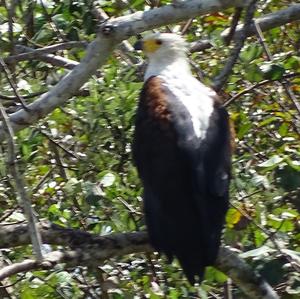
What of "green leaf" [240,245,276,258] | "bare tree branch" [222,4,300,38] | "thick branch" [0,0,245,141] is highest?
"thick branch" [0,0,245,141]

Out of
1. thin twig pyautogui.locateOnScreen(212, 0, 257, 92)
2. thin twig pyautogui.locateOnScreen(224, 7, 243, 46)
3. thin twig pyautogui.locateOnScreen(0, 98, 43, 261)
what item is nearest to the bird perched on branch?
thin twig pyautogui.locateOnScreen(212, 0, 257, 92)

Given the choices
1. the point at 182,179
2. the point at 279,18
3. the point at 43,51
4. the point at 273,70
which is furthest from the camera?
the point at 279,18

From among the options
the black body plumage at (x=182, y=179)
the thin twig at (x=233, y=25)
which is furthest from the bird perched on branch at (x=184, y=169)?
the thin twig at (x=233, y=25)

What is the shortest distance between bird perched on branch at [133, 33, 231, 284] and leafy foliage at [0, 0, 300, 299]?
0.08 meters

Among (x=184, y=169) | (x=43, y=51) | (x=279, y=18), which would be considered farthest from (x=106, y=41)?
(x=279, y=18)

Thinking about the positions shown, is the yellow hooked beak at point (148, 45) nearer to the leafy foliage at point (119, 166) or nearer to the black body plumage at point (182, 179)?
the leafy foliage at point (119, 166)

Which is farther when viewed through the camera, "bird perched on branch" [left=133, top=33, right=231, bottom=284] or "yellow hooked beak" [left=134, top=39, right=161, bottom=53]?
"yellow hooked beak" [left=134, top=39, right=161, bottom=53]

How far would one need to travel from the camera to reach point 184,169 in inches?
147

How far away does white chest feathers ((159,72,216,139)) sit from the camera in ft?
12.7

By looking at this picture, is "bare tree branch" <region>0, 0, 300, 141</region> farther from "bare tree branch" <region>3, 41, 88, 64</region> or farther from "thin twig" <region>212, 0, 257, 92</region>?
"bare tree branch" <region>3, 41, 88, 64</region>

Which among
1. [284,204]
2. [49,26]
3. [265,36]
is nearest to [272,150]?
[284,204]

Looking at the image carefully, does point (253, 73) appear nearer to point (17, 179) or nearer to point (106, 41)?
point (106, 41)

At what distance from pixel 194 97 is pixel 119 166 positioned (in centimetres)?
37

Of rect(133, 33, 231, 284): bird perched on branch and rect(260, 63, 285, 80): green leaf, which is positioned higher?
rect(260, 63, 285, 80): green leaf
